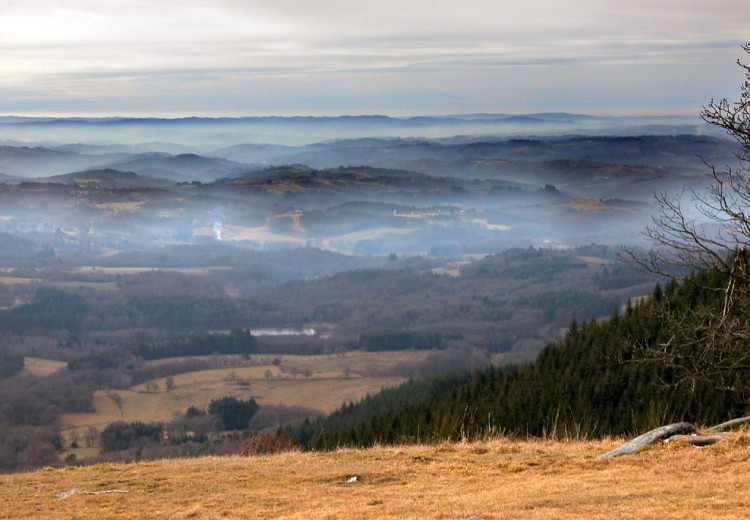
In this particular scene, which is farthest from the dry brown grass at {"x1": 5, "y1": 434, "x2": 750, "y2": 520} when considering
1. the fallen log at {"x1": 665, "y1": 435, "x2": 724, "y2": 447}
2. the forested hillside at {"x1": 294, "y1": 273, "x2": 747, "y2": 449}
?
the forested hillside at {"x1": 294, "y1": 273, "x2": 747, "y2": 449}

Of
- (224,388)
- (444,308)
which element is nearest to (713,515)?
(224,388)

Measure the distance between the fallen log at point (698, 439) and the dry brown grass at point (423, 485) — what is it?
1.26 ft

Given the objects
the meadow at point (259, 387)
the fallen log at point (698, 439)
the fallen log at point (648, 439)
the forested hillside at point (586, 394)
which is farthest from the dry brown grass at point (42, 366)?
the fallen log at point (698, 439)

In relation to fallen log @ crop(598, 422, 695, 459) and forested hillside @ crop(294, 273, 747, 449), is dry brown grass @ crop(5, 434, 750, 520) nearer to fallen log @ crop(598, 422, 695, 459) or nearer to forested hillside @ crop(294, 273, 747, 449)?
fallen log @ crop(598, 422, 695, 459)

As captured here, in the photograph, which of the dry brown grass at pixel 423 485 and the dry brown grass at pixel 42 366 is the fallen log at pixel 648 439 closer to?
the dry brown grass at pixel 423 485

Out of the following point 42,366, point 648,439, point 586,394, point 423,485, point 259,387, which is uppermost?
point 648,439

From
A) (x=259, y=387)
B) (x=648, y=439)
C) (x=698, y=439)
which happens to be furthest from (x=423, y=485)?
(x=259, y=387)

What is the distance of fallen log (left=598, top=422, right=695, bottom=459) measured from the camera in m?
15.9

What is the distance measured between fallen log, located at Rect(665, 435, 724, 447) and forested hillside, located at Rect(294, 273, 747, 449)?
12.4 m

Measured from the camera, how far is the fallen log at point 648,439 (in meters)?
15.9

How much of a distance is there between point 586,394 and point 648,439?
26.6 meters

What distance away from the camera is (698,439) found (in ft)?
52.1

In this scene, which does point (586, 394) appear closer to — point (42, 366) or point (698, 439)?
point (698, 439)

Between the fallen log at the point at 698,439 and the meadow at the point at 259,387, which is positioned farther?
the meadow at the point at 259,387
